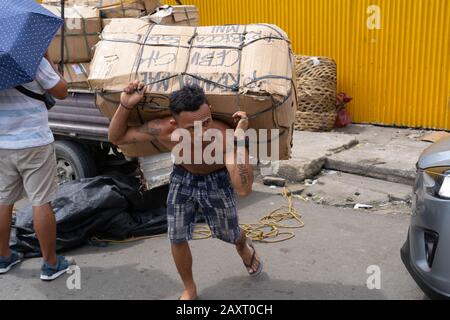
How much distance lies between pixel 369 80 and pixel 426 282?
5.15 metres

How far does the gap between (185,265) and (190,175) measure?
568 mm

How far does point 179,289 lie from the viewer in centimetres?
347

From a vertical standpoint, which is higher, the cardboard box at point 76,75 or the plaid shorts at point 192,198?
the cardboard box at point 76,75

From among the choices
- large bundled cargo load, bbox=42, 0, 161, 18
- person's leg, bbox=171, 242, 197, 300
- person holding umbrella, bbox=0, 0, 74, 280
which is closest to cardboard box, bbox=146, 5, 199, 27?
large bundled cargo load, bbox=42, 0, 161, 18

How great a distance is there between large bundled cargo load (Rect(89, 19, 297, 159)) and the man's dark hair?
0.37 feet

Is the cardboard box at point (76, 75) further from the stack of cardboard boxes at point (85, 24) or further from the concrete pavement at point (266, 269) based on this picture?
the concrete pavement at point (266, 269)

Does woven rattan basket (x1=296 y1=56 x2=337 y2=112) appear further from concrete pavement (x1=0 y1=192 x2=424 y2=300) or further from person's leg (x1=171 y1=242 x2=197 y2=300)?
person's leg (x1=171 y1=242 x2=197 y2=300)

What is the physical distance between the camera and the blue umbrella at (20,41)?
3.06 meters

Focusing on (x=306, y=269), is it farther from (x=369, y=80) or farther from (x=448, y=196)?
(x=369, y=80)

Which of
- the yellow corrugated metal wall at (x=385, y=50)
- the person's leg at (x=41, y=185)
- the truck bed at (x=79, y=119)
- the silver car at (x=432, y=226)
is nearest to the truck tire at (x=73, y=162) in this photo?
the truck bed at (x=79, y=119)

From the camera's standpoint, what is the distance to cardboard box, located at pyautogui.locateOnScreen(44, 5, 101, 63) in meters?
5.30

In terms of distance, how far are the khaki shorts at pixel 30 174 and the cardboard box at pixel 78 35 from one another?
2.13 metres

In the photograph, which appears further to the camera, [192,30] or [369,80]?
[369,80]

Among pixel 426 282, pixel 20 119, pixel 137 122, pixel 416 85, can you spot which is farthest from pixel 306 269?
pixel 416 85
